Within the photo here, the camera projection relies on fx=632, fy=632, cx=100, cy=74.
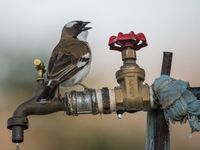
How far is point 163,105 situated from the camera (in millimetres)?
1789

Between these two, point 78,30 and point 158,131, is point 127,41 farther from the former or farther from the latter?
point 78,30

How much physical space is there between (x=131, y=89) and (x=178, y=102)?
156mm

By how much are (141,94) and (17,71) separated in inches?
43.8

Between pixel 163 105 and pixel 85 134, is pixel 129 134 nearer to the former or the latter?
pixel 85 134

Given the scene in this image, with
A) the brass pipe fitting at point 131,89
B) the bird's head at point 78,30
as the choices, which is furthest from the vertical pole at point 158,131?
the bird's head at point 78,30

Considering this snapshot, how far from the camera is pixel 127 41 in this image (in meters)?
1.88

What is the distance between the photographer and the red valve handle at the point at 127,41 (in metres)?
1.87

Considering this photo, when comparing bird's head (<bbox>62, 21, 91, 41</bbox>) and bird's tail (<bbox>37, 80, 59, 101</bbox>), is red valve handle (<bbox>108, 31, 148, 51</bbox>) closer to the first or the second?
bird's tail (<bbox>37, 80, 59, 101</bbox>)

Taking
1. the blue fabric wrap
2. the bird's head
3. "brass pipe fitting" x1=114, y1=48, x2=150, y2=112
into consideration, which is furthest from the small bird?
the blue fabric wrap

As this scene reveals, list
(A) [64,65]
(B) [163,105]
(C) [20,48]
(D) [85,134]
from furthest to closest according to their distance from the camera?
(C) [20,48], (D) [85,134], (A) [64,65], (B) [163,105]

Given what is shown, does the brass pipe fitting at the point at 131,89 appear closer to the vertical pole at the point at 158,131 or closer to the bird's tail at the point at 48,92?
the vertical pole at the point at 158,131

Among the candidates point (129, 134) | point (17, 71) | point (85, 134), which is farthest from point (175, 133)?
point (17, 71)

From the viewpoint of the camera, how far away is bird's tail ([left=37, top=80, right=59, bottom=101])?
1.90 meters

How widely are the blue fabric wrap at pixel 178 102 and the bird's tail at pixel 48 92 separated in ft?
1.10
